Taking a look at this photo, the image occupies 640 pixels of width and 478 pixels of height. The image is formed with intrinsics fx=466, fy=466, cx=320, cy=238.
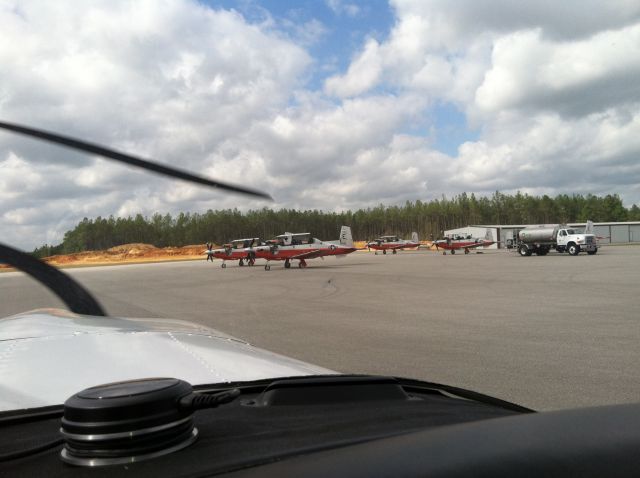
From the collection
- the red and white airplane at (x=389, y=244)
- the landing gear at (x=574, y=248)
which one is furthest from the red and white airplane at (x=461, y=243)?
the landing gear at (x=574, y=248)

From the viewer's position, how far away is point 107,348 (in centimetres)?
189

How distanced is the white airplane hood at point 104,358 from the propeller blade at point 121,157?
77 cm

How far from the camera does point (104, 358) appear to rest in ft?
5.82

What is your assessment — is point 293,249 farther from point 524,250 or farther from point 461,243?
point 461,243

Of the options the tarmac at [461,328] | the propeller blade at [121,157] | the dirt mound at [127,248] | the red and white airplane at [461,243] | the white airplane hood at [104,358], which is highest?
the propeller blade at [121,157]

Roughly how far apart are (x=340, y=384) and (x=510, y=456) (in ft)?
2.84

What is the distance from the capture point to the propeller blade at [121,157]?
1152 millimetres

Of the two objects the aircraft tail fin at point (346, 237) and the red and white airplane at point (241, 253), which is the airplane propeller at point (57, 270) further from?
the aircraft tail fin at point (346, 237)

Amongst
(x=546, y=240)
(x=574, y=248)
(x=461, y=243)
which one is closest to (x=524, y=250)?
(x=546, y=240)

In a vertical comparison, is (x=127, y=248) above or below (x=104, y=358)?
above

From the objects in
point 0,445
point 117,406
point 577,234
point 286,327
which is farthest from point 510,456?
point 577,234

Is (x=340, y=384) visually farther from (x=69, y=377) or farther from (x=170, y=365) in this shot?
(x=69, y=377)

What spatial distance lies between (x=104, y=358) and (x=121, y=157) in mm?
960

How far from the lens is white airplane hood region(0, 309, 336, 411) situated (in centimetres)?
151
